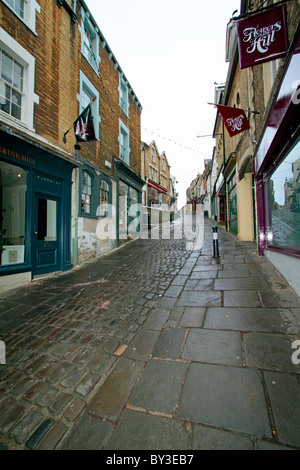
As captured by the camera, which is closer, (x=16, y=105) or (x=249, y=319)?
(x=249, y=319)

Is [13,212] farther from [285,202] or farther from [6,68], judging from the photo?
[285,202]

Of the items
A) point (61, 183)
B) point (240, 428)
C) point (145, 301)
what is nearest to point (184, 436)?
point (240, 428)

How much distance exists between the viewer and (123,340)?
2615 mm

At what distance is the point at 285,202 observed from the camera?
412 centimetres

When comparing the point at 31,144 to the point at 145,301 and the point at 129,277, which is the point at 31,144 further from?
the point at 145,301

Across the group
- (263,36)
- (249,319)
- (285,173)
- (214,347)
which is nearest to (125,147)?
(263,36)

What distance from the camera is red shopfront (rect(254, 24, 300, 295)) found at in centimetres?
304

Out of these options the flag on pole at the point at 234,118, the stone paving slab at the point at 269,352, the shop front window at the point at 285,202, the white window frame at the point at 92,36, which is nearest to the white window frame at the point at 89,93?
the white window frame at the point at 92,36

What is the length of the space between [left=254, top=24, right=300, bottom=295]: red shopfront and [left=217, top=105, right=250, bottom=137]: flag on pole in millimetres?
1037

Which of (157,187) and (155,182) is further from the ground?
(155,182)

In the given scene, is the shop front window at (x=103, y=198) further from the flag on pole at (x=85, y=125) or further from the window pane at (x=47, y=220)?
the flag on pole at (x=85, y=125)

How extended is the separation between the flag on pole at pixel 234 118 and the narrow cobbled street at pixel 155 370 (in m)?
4.54

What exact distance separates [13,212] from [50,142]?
2.46m

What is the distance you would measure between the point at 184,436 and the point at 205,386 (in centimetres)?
46
